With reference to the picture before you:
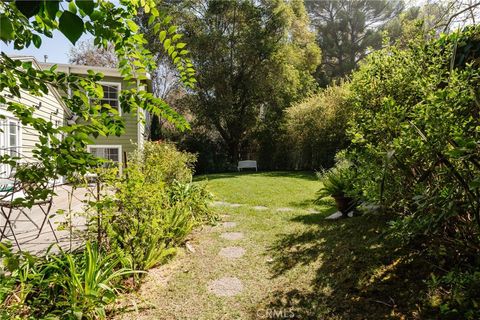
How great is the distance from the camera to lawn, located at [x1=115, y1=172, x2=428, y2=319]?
8.49 feet

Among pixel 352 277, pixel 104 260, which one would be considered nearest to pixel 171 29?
pixel 104 260

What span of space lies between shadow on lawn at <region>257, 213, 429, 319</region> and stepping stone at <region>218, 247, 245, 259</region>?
1.42ft

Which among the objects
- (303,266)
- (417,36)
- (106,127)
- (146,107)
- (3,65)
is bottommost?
(303,266)

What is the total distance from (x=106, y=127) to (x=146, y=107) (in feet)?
0.71

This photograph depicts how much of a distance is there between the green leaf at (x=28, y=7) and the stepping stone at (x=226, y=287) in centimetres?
292

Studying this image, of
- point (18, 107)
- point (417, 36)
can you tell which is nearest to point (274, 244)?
point (417, 36)

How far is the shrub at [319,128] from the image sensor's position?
14.7 metres

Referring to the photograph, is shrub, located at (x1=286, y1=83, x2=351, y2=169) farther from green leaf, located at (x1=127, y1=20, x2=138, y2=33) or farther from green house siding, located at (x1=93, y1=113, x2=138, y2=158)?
green leaf, located at (x1=127, y1=20, x2=138, y2=33)

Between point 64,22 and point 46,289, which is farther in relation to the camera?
point 46,289

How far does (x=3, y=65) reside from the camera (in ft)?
3.75

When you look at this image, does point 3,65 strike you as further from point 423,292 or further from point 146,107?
point 423,292

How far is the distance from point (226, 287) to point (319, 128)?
43.2 ft

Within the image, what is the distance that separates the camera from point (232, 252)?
4148mm

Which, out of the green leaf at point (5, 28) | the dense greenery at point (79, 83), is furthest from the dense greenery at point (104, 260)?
the green leaf at point (5, 28)
